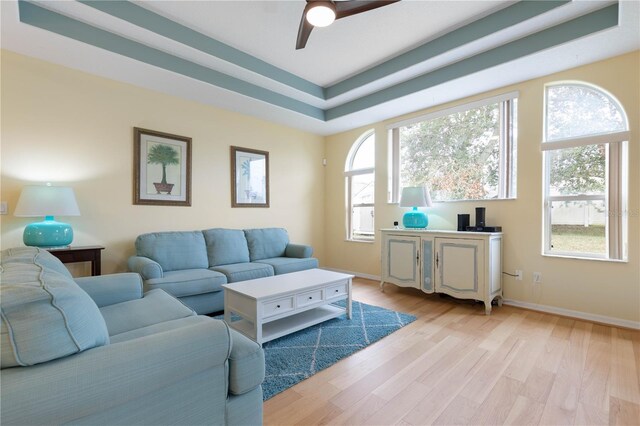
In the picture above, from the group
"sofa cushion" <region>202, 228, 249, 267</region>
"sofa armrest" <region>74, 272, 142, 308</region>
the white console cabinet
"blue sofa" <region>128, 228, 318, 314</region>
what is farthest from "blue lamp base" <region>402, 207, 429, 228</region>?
"sofa armrest" <region>74, 272, 142, 308</region>

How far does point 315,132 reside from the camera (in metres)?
5.32

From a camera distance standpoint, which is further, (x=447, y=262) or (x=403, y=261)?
(x=403, y=261)

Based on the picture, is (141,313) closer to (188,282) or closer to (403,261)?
(188,282)

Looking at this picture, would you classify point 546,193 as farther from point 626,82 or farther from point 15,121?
point 15,121

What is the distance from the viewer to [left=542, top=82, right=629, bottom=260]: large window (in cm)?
284

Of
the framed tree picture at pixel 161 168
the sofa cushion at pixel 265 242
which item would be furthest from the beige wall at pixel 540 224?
the framed tree picture at pixel 161 168

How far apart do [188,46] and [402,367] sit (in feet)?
11.0

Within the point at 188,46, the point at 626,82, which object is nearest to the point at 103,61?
the point at 188,46

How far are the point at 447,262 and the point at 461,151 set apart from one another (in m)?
1.49

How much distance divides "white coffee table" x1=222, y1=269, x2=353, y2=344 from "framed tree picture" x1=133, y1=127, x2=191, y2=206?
66.9 inches

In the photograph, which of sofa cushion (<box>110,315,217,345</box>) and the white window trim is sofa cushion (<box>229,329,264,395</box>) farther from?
the white window trim

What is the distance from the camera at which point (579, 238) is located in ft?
10.0

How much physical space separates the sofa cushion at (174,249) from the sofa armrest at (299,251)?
45.1 inches

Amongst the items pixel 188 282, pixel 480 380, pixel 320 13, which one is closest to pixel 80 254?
pixel 188 282
